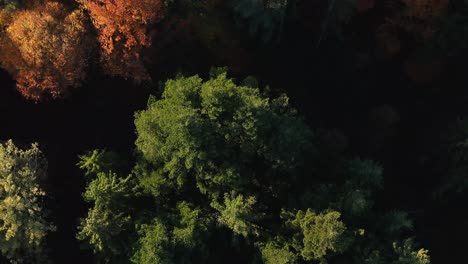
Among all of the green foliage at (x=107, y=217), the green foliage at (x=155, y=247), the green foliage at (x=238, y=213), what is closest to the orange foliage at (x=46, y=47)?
the green foliage at (x=107, y=217)

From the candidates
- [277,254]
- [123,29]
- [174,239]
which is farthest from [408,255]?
[123,29]

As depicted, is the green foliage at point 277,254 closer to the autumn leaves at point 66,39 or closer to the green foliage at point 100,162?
the green foliage at point 100,162

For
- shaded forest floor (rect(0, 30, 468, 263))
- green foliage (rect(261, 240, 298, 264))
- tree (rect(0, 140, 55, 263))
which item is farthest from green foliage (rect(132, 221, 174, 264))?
shaded forest floor (rect(0, 30, 468, 263))

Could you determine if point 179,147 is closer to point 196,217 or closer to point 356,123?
point 196,217

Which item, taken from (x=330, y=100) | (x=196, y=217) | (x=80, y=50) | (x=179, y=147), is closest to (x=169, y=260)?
(x=196, y=217)

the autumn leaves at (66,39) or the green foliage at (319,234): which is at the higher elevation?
the autumn leaves at (66,39)

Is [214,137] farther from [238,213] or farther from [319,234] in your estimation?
[319,234]

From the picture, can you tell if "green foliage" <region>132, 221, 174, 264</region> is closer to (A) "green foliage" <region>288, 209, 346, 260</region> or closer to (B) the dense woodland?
(B) the dense woodland
